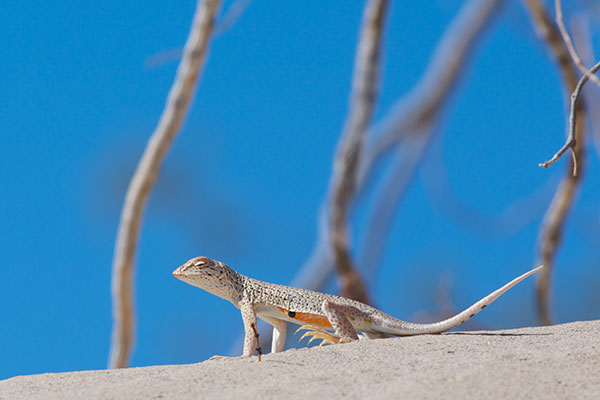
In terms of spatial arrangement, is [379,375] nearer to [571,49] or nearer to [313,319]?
[313,319]

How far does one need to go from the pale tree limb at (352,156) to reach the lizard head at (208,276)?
11.1 ft

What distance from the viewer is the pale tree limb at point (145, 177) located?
25.2 feet

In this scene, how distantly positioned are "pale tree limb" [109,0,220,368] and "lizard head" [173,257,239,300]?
3.61 meters

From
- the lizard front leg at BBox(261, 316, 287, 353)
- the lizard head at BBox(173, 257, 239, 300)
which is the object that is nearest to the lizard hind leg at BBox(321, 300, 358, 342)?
the lizard front leg at BBox(261, 316, 287, 353)

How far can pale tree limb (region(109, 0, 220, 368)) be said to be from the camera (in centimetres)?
768

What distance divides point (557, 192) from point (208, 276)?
5380 millimetres

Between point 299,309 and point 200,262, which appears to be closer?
point 299,309

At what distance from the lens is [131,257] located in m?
7.96

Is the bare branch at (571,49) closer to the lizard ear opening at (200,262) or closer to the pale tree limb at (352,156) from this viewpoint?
the lizard ear opening at (200,262)

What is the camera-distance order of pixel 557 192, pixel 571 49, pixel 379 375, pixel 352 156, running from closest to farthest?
1. pixel 379 375
2. pixel 571 49
3. pixel 352 156
4. pixel 557 192

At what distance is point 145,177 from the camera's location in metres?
7.87

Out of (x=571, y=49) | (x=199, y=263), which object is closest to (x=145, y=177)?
(x=199, y=263)

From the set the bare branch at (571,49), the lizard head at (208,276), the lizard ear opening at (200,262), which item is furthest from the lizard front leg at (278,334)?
the bare branch at (571,49)

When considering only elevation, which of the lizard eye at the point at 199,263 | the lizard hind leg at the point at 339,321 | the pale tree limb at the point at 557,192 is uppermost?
the pale tree limb at the point at 557,192
